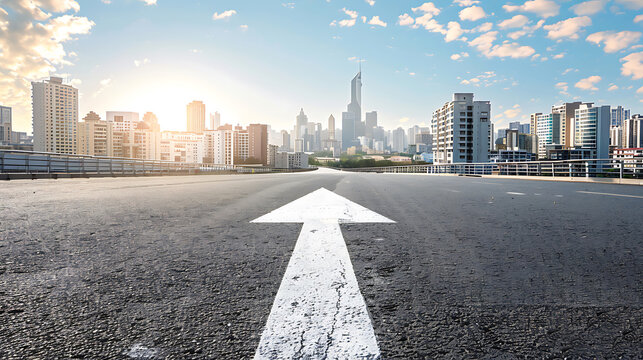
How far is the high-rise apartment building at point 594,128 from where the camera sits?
174500mm

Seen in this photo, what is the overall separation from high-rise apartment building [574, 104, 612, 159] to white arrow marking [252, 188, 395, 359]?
224 meters

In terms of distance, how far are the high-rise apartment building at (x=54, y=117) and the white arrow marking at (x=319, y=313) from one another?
748 feet

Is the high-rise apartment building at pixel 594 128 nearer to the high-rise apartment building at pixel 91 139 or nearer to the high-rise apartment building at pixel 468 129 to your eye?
the high-rise apartment building at pixel 468 129

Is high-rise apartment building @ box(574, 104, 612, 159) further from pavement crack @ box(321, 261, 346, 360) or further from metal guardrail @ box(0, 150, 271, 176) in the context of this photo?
pavement crack @ box(321, 261, 346, 360)

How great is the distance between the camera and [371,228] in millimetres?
3574

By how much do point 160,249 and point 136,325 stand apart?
53.0 inches

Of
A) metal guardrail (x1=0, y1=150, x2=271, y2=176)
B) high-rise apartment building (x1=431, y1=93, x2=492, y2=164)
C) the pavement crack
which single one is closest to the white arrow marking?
the pavement crack

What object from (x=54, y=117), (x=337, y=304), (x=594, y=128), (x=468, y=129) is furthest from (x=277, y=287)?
(x=54, y=117)

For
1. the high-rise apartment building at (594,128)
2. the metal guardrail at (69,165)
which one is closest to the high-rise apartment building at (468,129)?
the high-rise apartment building at (594,128)

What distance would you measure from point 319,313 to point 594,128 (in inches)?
9029

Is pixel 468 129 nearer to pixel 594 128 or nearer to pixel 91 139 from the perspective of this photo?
pixel 594 128

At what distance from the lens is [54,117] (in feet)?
598

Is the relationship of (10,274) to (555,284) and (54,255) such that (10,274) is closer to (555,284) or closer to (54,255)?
(54,255)

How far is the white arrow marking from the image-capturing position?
119cm
